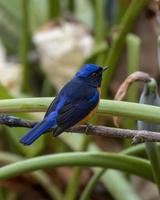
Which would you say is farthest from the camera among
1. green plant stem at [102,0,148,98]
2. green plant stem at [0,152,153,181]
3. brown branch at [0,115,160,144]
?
green plant stem at [102,0,148,98]

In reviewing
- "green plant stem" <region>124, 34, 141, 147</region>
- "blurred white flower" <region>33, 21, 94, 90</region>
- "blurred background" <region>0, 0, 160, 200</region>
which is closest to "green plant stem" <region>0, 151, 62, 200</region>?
"blurred background" <region>0, 0, 160, 200</region>

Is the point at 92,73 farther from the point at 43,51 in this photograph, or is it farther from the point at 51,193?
the point at 43,51

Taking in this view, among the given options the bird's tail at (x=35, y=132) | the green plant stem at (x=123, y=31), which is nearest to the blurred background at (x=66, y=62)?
the green plant stem at (x=123, y=31)

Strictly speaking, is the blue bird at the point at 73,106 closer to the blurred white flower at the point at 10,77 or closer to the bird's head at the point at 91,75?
the bird's head at the point at 91,75

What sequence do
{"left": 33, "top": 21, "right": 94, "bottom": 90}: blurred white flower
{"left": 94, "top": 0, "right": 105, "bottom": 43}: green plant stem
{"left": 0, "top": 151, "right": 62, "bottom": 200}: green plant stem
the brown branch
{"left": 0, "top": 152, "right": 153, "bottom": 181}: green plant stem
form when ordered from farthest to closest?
1. {"left": 33, "top": 21, "right": 94, "bottom": 90}: blurred white flower
2. {"left": 94, "top": 0, "right": 105, "bottom": 43}: green plant stem
3. {"left": 0, "top": 151, "right": 62, "bottom": 200}: green plant stem
4. {"left": 0, "top": 152, "right": 153, "bottom": 181}: green plant stem
5. the brown branch

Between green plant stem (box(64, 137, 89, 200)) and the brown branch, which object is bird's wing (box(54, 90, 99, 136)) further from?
green plant stem (box(64, 137, 89, 200))

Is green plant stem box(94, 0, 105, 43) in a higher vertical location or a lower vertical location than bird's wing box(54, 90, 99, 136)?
lower

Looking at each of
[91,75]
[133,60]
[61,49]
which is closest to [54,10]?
[61,49]
